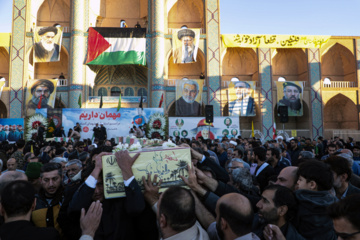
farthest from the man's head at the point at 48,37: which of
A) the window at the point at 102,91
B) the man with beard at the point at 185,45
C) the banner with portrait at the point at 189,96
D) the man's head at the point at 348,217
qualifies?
the man's head at the point at 348,217

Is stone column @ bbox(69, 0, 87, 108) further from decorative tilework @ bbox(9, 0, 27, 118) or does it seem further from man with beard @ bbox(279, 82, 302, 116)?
man with beard @ bbox(279, 82, 302, 116)

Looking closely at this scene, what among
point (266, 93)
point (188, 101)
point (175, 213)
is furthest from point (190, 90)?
point (175, 213)

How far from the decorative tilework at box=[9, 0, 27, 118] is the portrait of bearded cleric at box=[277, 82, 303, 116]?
1994cm

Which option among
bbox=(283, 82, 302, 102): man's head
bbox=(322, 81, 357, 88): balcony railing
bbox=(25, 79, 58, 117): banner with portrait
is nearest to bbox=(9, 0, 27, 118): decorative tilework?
bbox=(25, 79, 58, 117): banner with portrait

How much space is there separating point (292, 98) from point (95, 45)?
Result: 15734 mm

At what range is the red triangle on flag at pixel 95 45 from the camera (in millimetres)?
20469

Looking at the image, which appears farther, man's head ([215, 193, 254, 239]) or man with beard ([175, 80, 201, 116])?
man with beard ([175, 80, 201, 116])

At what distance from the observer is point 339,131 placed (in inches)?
854

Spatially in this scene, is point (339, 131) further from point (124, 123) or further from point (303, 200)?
point (303, 200)

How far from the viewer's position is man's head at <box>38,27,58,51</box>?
68.5 feet

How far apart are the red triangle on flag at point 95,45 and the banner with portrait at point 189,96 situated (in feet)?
19.8

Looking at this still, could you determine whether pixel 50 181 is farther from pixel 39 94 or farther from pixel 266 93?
pixel 266 93

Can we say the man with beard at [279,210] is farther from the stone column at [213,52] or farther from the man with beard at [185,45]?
the man with beard at [185,45]

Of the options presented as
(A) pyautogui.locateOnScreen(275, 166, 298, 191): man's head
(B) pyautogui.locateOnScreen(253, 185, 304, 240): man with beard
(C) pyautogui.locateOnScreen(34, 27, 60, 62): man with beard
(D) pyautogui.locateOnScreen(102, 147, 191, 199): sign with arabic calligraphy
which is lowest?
(B) pyautogui.locateOnScreen(253, 185, 304, 240): man with beard
